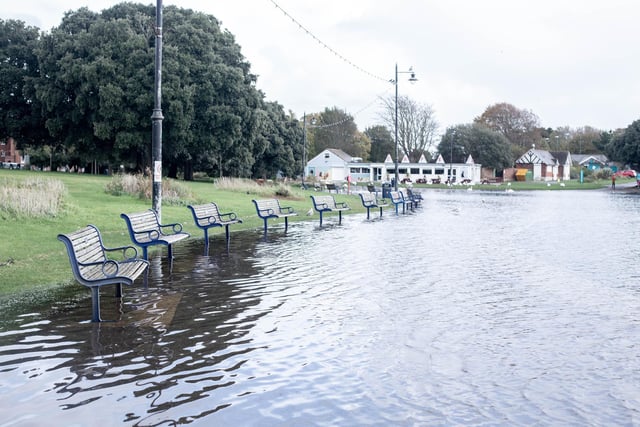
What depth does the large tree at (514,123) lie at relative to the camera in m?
133

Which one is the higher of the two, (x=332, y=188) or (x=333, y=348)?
(x=332, y=188)

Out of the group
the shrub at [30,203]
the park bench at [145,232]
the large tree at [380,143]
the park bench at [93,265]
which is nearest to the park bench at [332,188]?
the shrub at [30,203]

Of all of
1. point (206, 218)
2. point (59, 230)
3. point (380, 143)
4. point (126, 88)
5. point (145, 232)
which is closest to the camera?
point (145, 232)

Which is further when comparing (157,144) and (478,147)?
(478,147)

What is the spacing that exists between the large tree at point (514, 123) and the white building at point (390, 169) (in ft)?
89.0

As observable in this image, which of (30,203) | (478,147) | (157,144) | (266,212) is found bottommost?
(266,212)

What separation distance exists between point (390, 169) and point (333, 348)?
321 ft

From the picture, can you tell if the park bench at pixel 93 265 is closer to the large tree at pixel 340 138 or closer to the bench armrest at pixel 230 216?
the bench armrest at pixel 230 216

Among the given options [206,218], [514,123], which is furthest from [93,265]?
[514,123]

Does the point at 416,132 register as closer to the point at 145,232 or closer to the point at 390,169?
the point at 390,169

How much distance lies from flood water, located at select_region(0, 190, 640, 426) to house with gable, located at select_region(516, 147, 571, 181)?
4267 inches

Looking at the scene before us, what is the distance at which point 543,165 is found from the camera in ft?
380

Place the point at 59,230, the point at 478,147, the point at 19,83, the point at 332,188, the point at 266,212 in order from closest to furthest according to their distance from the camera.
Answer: the point at 59,230
the point at 266,212
the point at 332,188
the point at 19,83
the point at 478,147

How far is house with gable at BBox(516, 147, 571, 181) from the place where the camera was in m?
116
